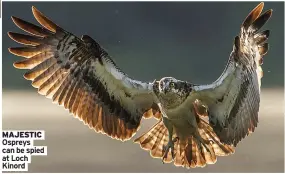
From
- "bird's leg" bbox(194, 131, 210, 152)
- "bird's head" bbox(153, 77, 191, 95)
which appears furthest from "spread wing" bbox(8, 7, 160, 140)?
"bird's leg" bbox(194, 131, 210, 152)

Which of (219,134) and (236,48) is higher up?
(236,48)

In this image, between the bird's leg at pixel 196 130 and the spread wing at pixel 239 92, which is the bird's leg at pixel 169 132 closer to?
the bird's leg at pixel 196 130

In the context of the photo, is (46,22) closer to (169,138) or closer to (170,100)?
(170,100)

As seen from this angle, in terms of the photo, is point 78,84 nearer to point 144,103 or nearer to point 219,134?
point 144,103

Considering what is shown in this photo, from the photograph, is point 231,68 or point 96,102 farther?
point 96,102

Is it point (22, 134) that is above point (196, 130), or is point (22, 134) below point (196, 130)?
above

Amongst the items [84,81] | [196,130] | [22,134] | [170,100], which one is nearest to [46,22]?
[84,81]

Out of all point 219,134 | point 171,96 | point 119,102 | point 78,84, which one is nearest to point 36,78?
point 78,84
